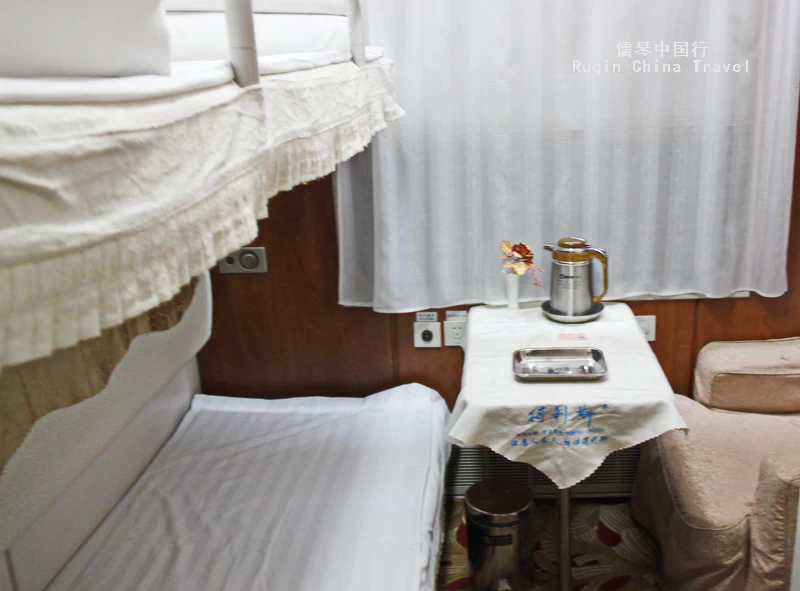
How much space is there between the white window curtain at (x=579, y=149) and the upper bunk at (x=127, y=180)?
978mm

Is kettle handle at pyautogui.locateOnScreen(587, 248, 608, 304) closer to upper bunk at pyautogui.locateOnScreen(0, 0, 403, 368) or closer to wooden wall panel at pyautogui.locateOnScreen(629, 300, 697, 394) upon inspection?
wooden wall panel at pyautogui.locateOnScreen(629, 300, 697, 394)

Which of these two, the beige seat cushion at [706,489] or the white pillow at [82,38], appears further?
the beige seat cushion at [706,489]

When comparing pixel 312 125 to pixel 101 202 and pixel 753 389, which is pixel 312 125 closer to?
pixel 101 202

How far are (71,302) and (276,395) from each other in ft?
6.29

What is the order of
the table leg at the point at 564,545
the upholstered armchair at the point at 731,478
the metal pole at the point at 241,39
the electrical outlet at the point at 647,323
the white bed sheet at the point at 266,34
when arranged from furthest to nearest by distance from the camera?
1. the electrical outlet at the point at 647,323
2. the table leg at the point at 564,545
3. the upholstered armchair at the point at 731,478
4. the white bed sheet at the point at 266,34
5. the metal pole at the point at 241,39

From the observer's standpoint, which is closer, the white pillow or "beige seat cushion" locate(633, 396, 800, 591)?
the white pillow

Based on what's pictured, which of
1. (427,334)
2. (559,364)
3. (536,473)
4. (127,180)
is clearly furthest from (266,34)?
(536,473)

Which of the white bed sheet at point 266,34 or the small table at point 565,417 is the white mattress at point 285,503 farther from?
the white bed sheet at point 266,34

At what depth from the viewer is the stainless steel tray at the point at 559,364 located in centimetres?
164

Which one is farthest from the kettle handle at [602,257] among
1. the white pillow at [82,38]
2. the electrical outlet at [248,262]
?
the white pillow at [82,38]

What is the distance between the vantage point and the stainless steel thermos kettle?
6.28ft

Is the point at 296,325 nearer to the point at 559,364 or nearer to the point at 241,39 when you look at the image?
the point at 559,364

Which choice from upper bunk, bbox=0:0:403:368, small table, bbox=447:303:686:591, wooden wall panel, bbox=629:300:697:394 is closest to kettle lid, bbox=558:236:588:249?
wooden wall panel, bbox=629:300:697:394

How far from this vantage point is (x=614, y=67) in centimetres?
190
